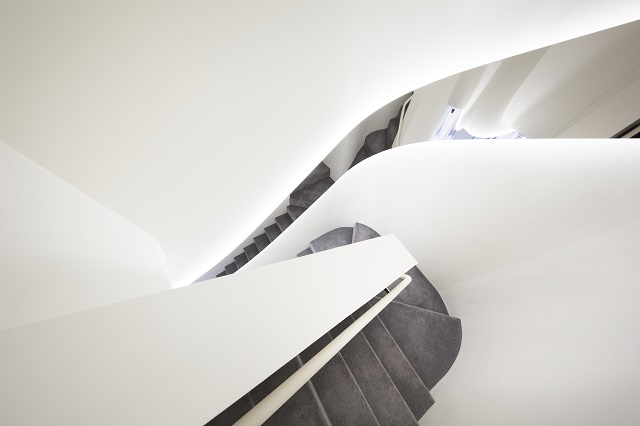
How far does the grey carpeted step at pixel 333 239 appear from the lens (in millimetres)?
3143

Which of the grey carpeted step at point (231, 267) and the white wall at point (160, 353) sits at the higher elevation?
the grey carpeted step at point (231, 267)

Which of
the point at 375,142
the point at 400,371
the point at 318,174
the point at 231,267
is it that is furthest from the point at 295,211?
the point at 400,371

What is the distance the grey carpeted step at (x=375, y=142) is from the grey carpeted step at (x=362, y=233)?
2.32 meters

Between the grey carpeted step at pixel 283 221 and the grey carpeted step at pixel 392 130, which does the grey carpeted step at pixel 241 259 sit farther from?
the grey carpeted step at pixel 392 130

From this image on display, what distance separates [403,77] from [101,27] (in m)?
2.05

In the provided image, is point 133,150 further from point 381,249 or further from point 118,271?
point 381,249

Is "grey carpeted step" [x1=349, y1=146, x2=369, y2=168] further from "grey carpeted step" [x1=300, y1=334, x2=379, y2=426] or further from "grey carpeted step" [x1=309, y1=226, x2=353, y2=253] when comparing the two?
"grey carpeted step" [x1=300, y1=334, x2=379, y2=426]

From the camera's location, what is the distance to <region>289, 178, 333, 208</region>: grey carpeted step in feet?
13.4

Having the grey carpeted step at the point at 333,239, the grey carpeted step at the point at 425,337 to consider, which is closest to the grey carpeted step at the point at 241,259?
the grey carpeted step at the point at 333,239

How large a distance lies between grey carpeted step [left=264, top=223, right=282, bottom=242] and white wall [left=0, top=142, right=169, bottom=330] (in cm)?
285

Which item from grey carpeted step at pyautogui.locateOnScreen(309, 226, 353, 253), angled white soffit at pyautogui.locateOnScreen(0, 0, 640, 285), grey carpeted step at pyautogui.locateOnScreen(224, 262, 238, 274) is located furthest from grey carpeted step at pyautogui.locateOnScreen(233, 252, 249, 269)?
angled white soffit at pyautogui.locateOnScreen(0, 0, 640, 285)

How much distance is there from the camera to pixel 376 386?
1.51m

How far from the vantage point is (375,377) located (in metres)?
1.55

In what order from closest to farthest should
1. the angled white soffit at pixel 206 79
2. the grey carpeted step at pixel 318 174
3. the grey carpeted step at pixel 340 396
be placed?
the angled white soffit at pixel 206 79, the grey carpeted step at pixel 340 396, the grey carpeted step at pixel 318 174
